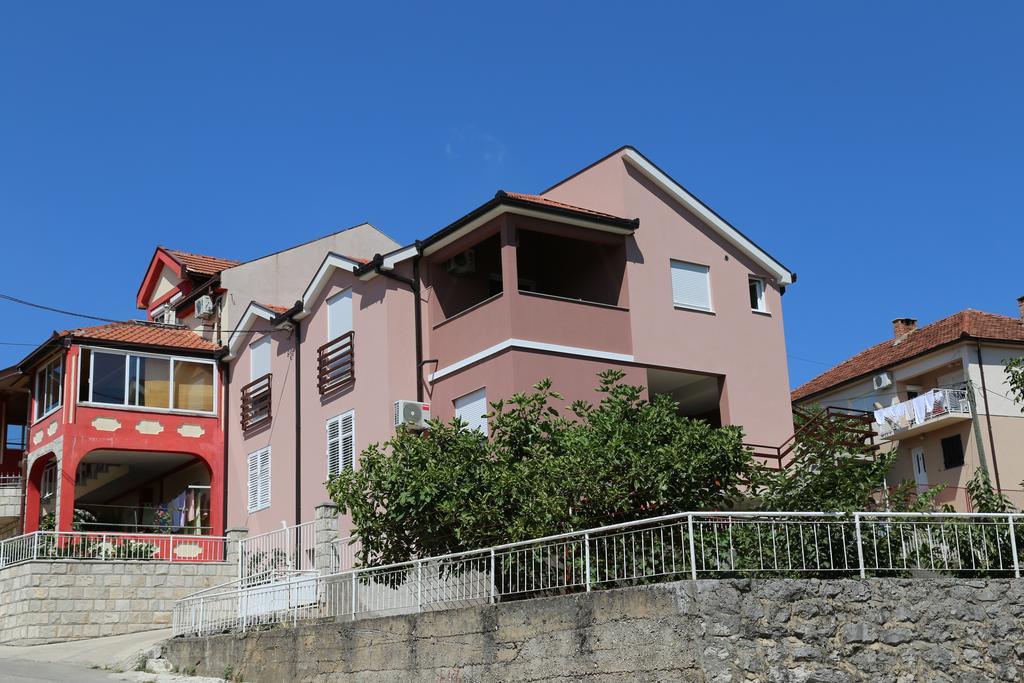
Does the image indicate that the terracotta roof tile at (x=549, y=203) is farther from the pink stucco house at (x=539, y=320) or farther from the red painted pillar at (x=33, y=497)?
the red painted pillar at (x=33, y=497)

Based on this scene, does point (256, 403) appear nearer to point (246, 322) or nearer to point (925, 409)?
point (246, 322)

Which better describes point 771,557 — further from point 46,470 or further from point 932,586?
point 46,470

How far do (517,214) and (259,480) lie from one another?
10.4 m

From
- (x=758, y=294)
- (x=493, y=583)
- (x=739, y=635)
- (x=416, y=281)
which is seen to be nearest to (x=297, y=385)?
(x=416, y=281)

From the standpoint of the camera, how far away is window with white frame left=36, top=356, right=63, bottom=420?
101ft

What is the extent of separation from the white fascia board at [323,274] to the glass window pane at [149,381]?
562cm

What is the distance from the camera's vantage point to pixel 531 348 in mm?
21688

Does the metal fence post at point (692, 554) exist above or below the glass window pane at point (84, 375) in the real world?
below

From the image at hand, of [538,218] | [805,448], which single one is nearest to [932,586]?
[805,448]

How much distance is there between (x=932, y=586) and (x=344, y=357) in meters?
14.0

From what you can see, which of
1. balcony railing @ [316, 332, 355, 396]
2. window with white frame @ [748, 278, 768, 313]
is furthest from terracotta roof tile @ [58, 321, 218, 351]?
window with white frame @ [748, 278, 768, 313]

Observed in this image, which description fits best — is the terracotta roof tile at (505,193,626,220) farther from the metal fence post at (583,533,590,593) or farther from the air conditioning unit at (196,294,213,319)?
the air conditioning unit at (196,294,213,319)

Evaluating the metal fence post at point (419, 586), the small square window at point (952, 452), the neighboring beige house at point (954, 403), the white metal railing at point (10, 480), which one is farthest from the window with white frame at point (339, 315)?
the small square window at point (952, 452)

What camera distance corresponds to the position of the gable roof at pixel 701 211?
24.6 m
